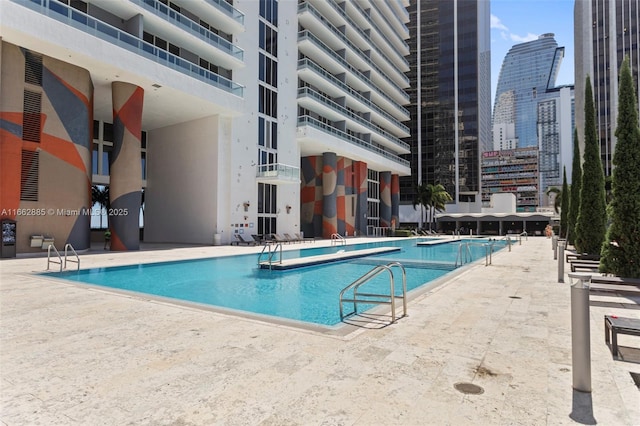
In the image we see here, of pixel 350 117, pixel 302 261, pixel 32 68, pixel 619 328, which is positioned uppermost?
pixel 350 117

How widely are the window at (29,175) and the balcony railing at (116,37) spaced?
620cm

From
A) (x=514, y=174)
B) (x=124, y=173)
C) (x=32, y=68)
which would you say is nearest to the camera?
(x=32, y=68)

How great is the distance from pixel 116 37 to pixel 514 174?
5590 inches

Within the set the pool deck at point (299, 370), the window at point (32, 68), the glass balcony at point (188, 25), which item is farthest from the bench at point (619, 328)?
the glass balcony at point (188, 25)

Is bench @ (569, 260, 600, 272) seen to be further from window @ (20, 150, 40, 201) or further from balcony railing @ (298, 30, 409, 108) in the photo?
balcony railing @ (298, 30, 409, 108)

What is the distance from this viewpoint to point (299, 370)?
377cm

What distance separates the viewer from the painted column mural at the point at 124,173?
2066 centimetres

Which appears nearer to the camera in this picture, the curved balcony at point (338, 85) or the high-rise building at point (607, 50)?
the curved balcony at point (338, 85)

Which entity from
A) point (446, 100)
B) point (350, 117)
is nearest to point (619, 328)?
point (350, 117)

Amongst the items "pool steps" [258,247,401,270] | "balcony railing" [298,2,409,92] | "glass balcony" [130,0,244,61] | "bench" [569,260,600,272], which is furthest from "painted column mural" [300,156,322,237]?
"bench" [569,260,600,272]

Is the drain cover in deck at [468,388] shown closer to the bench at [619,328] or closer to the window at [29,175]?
the bench at [619,328]

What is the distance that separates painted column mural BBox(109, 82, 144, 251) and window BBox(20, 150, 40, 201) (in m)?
4.02

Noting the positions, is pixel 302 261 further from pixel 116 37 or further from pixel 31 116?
pixel 116 37

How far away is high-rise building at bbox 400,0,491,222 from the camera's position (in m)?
69.9
